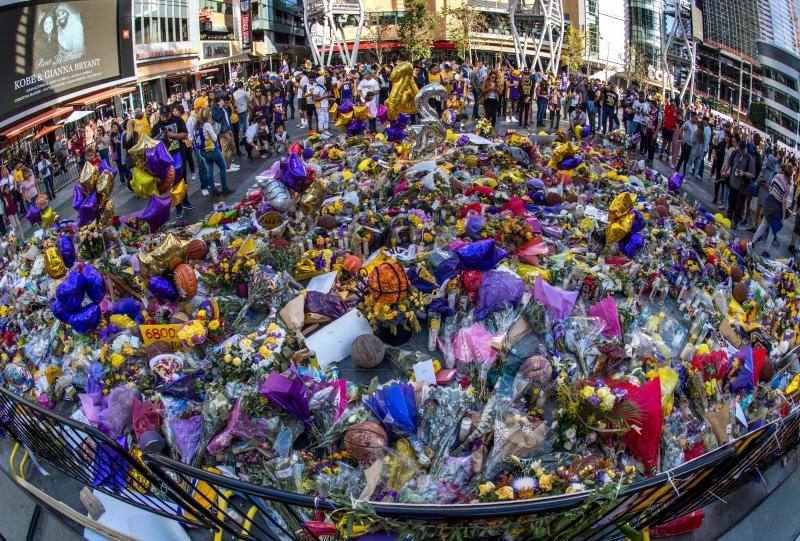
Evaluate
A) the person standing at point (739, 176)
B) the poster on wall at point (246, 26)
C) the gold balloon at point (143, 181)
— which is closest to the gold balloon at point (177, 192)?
the gold balloon at point (143, 181)

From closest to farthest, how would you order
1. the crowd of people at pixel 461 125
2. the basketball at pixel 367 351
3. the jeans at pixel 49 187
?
1. the basketball at pixel 367 351
2. the crowd of people at pixel 461 125
3. the jeans at pixel 49 187

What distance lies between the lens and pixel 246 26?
42.5 m

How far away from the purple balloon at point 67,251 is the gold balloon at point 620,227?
A: 6173 millimetres

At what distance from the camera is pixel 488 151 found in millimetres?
10758

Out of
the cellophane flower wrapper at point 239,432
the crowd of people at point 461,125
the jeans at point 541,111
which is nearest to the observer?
the cellophane flower wrapper at point 239,432

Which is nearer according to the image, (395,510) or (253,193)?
(395,510)

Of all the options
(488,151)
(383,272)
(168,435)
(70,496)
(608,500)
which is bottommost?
(70,496)

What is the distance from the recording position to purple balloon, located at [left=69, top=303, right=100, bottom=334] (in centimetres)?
574

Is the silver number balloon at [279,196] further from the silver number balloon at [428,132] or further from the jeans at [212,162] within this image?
the silver number balloon at [428,132]

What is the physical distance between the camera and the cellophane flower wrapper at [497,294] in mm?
5855

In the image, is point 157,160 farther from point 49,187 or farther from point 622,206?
point 49,187

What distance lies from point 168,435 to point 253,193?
207 inches

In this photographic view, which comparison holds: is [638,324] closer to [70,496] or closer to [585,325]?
[585,325]

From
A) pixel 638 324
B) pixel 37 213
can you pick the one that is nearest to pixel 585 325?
pixel 638 324
